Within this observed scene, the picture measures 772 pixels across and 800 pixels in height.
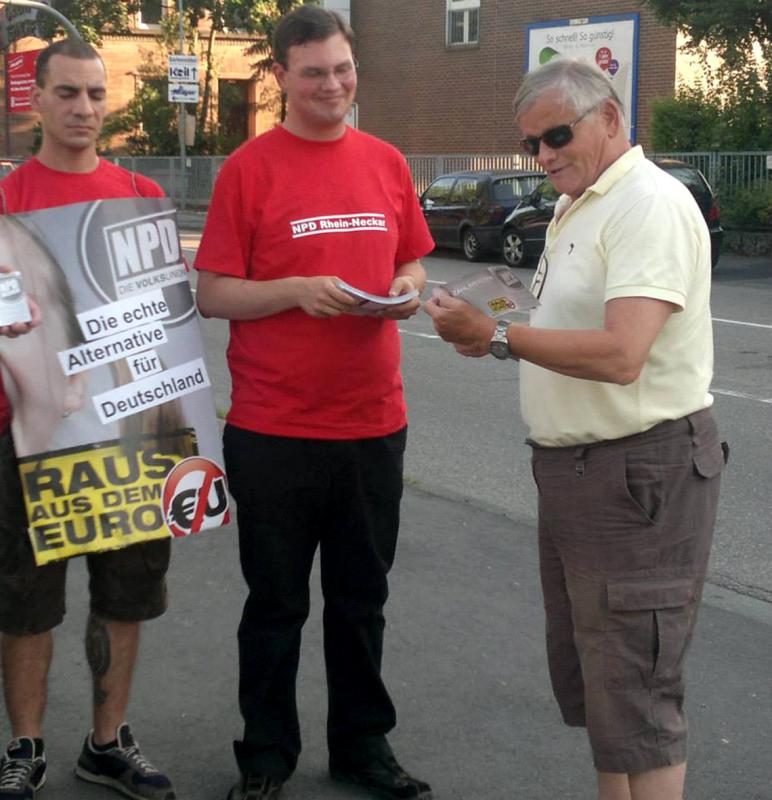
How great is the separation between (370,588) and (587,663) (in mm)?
874

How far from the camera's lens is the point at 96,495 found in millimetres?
3336

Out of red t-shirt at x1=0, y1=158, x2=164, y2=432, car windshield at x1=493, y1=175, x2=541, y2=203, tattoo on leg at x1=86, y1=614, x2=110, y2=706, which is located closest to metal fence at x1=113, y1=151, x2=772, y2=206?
car windshield at x1=493, y1=175, x2=541, y2=203

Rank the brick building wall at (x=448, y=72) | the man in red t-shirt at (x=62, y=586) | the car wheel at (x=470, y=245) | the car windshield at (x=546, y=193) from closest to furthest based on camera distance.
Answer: the man in red t-shirt at (x=62, y=586) < the car windshield at (x=546, y=193) < the car wheel at (x=470, y=245) < the brick building wall at (x=448, y=72)

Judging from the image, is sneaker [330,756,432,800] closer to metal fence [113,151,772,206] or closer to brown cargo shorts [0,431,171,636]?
brown cargo shorts [0,431,171,636]

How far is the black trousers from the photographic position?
3416 mm

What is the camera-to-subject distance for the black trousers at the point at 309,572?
342 cm

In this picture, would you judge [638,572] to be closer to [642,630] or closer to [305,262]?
[642,630]

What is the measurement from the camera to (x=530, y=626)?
4.79 metres

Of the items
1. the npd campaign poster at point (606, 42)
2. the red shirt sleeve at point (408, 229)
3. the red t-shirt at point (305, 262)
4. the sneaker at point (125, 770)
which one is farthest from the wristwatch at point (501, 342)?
the npd campaign poster at point (606, 42)

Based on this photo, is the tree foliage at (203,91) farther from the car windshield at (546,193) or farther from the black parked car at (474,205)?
the car windshield at (546,193)

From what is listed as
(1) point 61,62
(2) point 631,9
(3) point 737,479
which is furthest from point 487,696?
(2) point 631,9

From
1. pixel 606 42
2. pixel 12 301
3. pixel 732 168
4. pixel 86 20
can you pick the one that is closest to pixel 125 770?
pixel 12 301

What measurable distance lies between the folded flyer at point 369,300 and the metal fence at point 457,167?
12.8m

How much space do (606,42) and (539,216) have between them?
12197 mm
